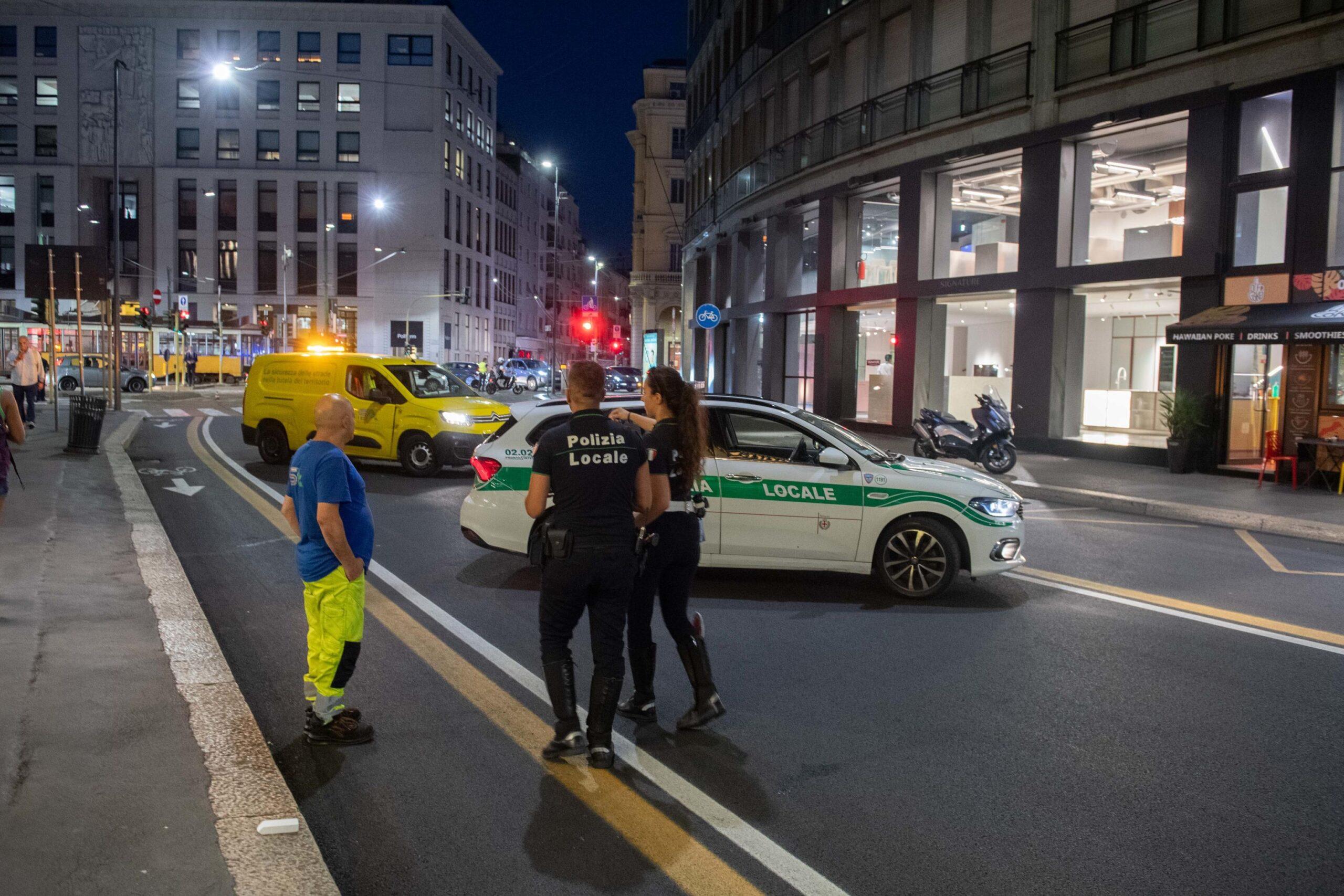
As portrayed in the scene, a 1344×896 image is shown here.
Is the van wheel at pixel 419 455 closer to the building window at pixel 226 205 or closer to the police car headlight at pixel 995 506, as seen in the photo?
the police car headlight at pixel 995 506

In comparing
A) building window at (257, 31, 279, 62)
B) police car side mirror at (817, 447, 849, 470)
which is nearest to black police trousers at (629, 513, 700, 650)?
police car side mirror at (817, 447, 849, 470)

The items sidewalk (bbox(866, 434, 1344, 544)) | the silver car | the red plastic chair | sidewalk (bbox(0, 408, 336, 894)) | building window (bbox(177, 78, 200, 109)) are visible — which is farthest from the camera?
building window (bbox(177, 78, 200, 109))

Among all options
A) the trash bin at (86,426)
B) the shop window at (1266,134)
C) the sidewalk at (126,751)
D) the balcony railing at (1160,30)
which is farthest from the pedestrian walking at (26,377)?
the shop window at (1266,134)

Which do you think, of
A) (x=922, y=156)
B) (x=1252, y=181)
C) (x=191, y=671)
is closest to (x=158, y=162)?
(x=922, y=156)

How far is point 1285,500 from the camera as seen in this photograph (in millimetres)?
14961

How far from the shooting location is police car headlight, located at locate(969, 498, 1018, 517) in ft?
Result: 27.0

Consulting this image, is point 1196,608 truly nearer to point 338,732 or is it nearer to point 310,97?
point 338,732

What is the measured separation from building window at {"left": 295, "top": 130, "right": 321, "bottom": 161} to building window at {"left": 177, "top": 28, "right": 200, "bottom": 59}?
822 centimetres

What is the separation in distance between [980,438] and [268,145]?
6567cm

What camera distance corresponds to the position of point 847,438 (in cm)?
869

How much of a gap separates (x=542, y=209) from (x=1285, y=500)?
10371 cm

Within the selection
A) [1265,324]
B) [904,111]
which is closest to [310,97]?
[904,111]

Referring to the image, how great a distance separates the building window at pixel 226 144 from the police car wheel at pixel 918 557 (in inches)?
2877

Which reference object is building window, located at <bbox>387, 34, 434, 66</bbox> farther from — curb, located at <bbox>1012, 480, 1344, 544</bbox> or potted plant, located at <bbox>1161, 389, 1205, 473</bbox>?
curb, located at <bbox>1012, 480, 1344, 544</bbox>
